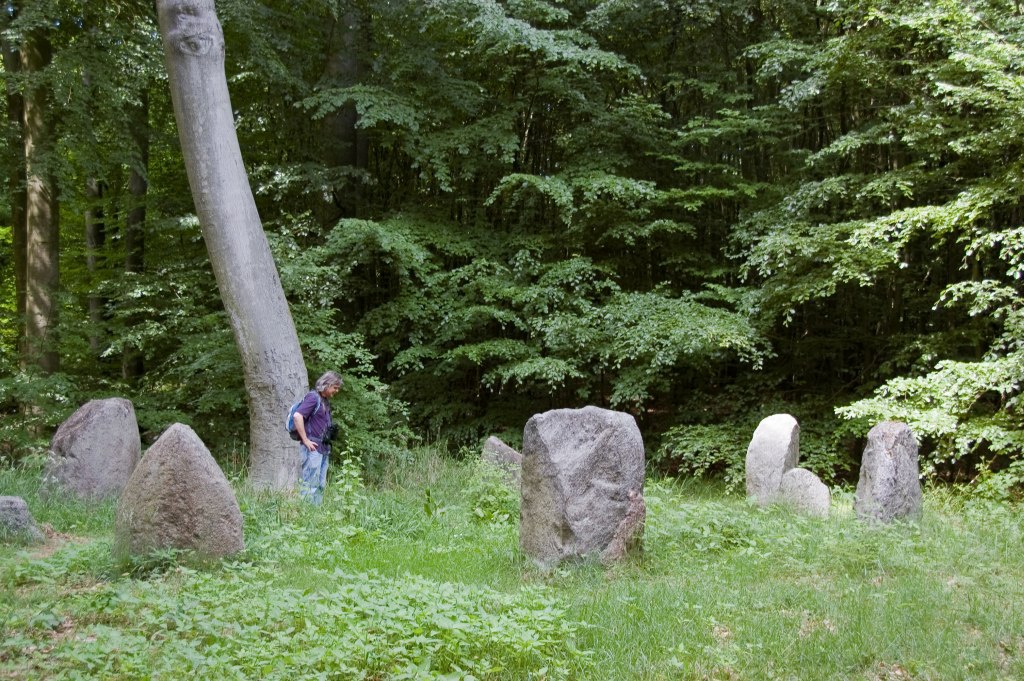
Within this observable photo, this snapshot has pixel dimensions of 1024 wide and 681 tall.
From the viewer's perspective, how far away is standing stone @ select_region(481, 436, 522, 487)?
356 inches

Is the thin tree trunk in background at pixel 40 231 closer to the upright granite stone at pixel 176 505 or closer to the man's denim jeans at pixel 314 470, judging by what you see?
the man's denim jeans at pixel 314 470

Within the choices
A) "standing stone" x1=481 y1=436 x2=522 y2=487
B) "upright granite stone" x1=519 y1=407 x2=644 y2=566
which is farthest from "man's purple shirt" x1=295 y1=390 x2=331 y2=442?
"upright granite stone" x1=519 y1=407 x2=644 y2=566

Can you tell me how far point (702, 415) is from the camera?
12969 millimetres

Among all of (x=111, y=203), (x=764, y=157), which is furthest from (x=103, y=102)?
(x=764, y=157)

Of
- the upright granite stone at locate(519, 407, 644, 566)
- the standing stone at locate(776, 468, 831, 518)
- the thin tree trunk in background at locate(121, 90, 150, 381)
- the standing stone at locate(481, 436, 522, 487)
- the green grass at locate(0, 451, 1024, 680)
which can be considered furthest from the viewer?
the thin tree trunk in background at locate(121, 90, 150, 381)

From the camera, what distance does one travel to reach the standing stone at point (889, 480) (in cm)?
725

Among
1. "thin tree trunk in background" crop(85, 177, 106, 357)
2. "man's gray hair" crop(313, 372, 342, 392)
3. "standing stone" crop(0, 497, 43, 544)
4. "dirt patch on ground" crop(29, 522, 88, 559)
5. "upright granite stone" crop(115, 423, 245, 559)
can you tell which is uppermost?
"thin tree trunk in background" crop(85, 177, 106, 357)

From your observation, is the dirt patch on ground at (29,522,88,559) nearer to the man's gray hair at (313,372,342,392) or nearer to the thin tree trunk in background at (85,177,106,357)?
the man's gray hair at (313,372,342,392)

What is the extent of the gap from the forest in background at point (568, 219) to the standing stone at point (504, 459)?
1720 millimetres

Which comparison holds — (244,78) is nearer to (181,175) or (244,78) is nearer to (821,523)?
(181,175)

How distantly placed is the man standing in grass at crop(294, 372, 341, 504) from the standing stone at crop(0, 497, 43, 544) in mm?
2514

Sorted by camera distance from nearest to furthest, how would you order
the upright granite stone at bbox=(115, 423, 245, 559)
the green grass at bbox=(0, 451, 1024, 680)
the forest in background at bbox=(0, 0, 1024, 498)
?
the green grass at bbox=(0, 451, 1024, 680) < the upright granite stone at bbox=(115, 423, 245, 559) < the forest in background at bbox=(0, 0, 1024, 498)

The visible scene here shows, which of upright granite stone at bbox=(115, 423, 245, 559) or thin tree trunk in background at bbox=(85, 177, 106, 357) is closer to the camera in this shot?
upright granite stone at bbox=(115, 423, 245, 559)

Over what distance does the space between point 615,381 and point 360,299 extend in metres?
5.48
